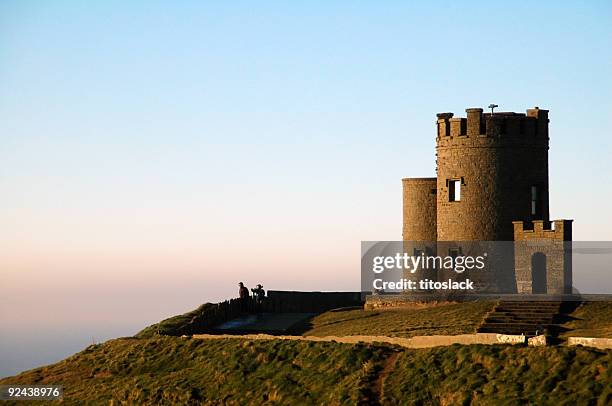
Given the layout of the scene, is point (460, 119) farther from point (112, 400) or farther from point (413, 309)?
point (112, 400)

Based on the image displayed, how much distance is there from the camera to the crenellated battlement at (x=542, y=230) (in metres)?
57.5

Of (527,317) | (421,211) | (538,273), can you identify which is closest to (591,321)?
(527,317)

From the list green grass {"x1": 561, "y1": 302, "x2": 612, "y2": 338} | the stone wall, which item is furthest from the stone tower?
green grass {"x1": 561, "y1": 302, "x2": 612, "y2": 338}

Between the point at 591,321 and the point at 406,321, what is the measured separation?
8.64m

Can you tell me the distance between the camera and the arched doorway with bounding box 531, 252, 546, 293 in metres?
58.8

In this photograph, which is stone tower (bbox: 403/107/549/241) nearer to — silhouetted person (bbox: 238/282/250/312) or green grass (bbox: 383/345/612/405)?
silhouetted person (bbox: 238/282/250/312)

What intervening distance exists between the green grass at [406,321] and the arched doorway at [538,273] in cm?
298

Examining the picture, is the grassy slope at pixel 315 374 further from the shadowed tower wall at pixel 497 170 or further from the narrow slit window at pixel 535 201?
the narrow slit window at pixel 535 201

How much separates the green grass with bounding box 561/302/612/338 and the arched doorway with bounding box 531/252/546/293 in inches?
181

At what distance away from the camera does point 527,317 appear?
52.5 m

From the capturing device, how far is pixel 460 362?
4028 centimetres

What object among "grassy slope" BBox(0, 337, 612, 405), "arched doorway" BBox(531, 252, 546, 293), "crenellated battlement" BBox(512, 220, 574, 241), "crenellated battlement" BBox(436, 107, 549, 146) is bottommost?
"grassy slope" BBox(0, 337, 612, 405)

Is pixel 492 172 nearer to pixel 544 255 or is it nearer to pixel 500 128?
pixel 500 128

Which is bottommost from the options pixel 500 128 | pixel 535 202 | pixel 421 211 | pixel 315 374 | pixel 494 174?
pixel 315 374
